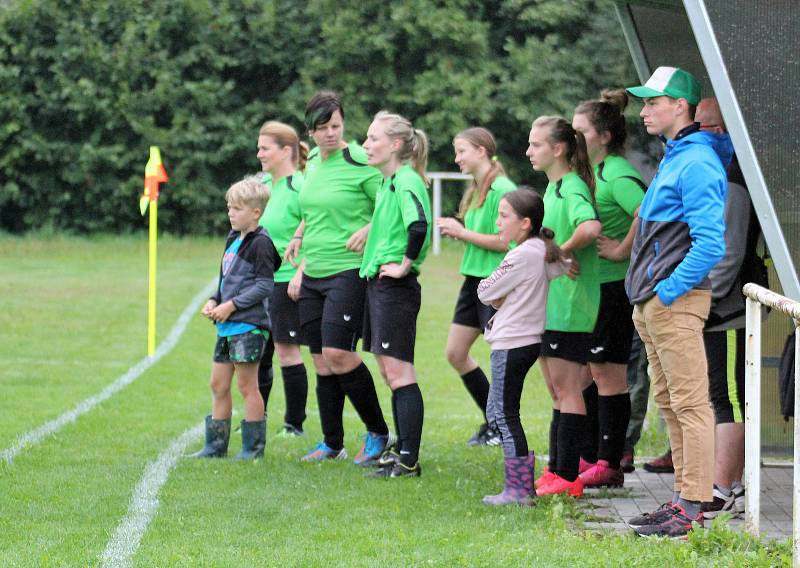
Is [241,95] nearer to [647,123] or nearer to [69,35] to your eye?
[69,35]

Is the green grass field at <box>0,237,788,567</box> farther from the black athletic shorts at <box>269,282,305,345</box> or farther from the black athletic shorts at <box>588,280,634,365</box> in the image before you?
the black athletic shorts at <box>588,280,634,365</box>

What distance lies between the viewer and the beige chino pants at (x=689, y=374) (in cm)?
535

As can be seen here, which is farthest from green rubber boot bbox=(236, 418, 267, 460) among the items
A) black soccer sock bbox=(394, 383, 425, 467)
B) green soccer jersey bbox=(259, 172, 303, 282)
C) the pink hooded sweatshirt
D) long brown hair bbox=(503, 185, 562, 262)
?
long brown hair bbox=(503, 185, 562, 262)

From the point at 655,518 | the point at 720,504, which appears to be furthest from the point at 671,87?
the point at 720,504

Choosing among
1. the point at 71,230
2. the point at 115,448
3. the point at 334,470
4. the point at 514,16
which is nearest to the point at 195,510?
the point at 334,470

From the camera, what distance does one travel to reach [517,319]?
6.21 metres

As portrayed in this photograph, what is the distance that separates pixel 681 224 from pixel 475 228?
2.26 m

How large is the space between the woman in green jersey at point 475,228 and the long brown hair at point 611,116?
72 centimetres

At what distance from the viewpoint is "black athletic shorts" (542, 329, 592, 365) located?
6328 millimetres

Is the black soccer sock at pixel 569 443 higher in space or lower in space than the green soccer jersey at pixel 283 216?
lower

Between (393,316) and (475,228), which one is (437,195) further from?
(393,316)

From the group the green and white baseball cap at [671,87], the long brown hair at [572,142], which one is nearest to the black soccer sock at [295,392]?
the long brown hair at [572,142]

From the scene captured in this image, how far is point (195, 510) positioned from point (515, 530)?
4.90ft

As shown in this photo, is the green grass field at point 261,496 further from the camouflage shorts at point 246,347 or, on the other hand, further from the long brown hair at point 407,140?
the long brown hair at point 407,140
